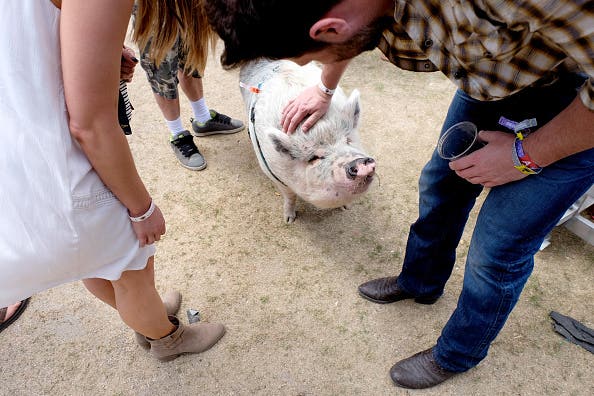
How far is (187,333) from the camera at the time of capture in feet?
7.64

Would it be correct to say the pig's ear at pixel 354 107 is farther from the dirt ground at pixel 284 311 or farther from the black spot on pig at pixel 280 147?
the dirt ground at pixel 284 311

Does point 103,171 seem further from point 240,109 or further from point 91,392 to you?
point 240,109

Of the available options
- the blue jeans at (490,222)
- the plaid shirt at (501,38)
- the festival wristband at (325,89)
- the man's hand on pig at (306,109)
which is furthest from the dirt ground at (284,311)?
the plaid shirt at (501,38)

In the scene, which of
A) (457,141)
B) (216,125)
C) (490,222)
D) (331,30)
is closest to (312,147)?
(457,141)

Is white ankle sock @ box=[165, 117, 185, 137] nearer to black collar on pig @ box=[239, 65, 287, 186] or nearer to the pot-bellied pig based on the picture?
black collar on pig @ box=[239, 65, 287, 186]

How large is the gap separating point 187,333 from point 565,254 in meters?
2.52

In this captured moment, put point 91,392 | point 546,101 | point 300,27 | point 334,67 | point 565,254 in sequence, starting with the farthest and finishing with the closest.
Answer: point 565,254 < point 91,392 < point 334,67 < point 546,101 < point 300,27

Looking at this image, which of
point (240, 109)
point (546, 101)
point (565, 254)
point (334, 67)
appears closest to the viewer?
point (546, 101)

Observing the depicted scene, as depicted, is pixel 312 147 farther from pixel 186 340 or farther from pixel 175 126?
pixel 175 126

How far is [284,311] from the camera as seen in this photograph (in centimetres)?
259

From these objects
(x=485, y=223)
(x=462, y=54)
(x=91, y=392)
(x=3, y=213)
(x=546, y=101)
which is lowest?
(x=91, y=392)

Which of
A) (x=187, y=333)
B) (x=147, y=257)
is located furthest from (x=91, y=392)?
(x=147, y=257)

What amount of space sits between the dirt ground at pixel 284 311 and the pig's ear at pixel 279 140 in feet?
2.54

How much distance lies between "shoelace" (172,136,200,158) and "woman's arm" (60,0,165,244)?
2.27m
